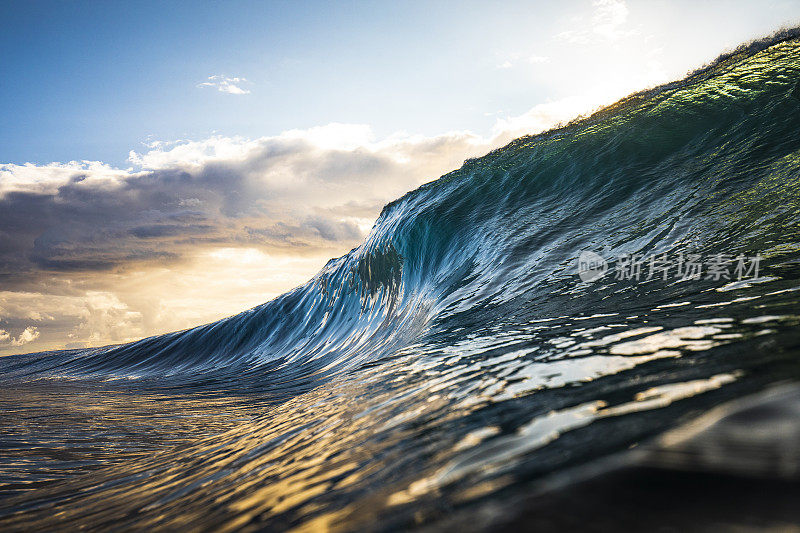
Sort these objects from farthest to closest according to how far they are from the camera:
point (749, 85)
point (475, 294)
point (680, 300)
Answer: point (749, 85) → point (475, 294) → point (680, 300)

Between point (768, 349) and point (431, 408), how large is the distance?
1.14m

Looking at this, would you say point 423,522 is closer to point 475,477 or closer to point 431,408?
point 475,477

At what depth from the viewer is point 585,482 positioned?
2.63 feet

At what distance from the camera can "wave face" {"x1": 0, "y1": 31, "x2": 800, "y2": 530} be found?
1.22 meters

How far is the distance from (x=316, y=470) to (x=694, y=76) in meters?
13.5

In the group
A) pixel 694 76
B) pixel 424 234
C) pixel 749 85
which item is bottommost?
pixel 424 234

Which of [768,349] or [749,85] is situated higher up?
[749,85]

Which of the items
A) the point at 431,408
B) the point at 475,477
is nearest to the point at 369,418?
the point at 431,408

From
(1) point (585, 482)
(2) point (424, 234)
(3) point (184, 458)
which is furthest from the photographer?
(2) point (424, 234)

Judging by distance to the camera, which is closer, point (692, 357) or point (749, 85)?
point (692, 357)

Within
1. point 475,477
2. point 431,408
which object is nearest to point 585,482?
point 475,477

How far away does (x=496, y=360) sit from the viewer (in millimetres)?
2533

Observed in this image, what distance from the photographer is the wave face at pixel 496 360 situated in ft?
3.99

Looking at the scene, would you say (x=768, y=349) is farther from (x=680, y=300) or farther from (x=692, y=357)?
(x=680, y=300)
